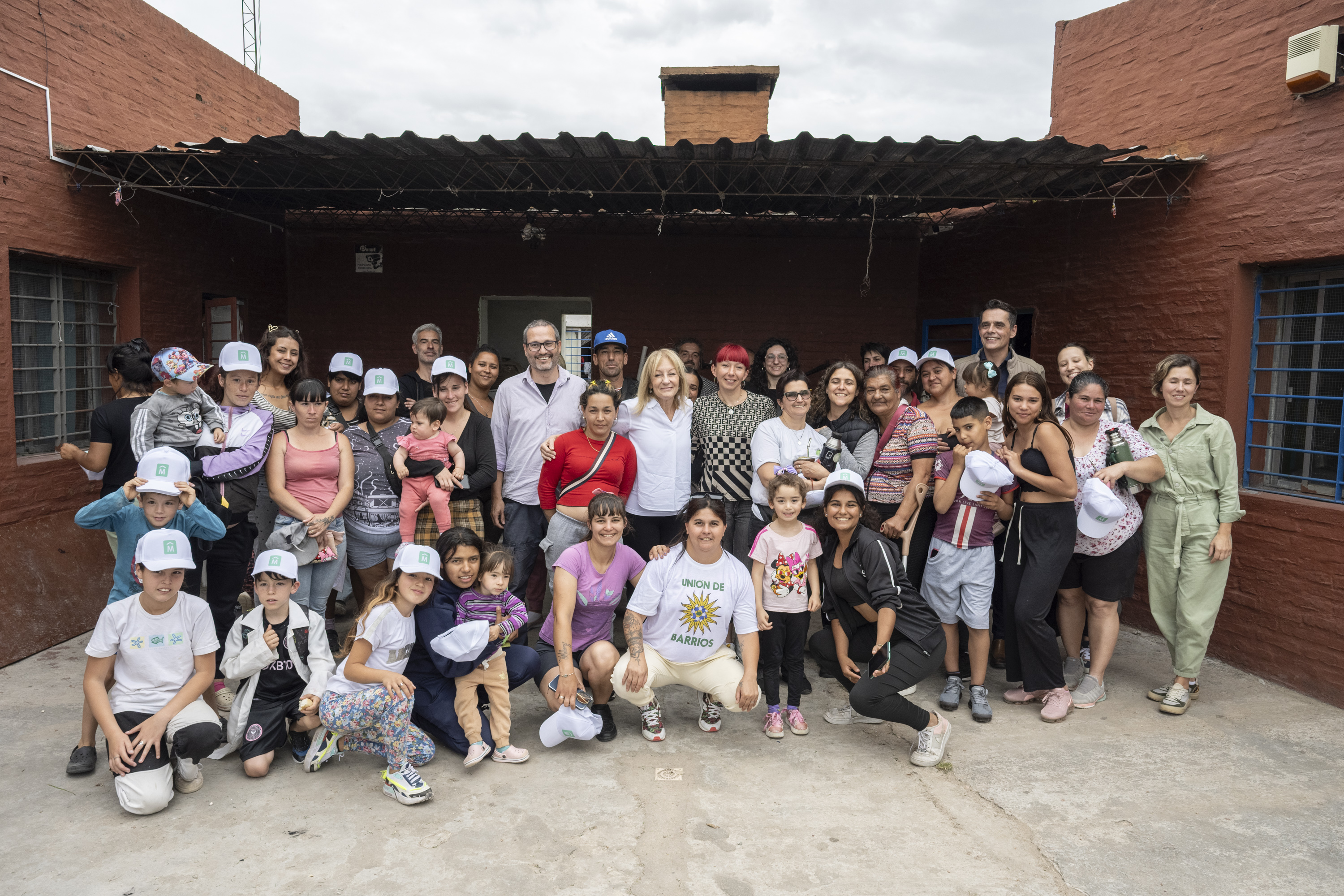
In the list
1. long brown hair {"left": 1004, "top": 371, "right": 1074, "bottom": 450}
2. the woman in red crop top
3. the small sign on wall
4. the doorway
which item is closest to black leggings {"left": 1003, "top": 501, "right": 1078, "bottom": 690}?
long brown hair {"left": 1004, "top": 371, "right": 1074, "bottom": 450}

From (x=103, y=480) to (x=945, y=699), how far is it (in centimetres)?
486

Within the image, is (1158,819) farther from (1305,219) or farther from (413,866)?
(1305,219)

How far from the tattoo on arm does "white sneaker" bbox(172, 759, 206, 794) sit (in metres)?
1.94

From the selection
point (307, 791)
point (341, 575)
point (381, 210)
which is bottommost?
point (307, 791)

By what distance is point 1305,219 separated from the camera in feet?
15.4

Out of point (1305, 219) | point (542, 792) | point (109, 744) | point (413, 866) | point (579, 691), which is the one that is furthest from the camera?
point (1305, 219)

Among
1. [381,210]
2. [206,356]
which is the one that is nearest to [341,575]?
[206,356]

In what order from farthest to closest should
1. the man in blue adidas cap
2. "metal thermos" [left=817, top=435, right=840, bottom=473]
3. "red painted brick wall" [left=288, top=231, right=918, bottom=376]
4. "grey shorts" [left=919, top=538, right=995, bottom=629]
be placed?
"red painted brick wall" [left=288, top=231, right=918, bottom=376]
the man in blue adidas cap
"metal thermos" [left=817, top=435, right=840, bottom=473]
"grey shorts" [left=919, top=538, right=995, bottom=629]

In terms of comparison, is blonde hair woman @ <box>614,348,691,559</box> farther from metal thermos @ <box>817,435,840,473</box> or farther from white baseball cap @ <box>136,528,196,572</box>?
white baseball cap @ <box>136,528,196,572</box>

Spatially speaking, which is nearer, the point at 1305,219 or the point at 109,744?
the point at 109,744

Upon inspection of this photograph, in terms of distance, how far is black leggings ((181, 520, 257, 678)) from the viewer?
413 centimetres

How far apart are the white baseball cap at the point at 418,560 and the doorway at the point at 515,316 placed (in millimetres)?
5568

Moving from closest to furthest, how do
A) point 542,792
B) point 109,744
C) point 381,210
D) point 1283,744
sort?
point 109,744
point 542,792
point 1283,744
point 381,210

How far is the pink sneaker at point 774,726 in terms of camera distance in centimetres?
391
